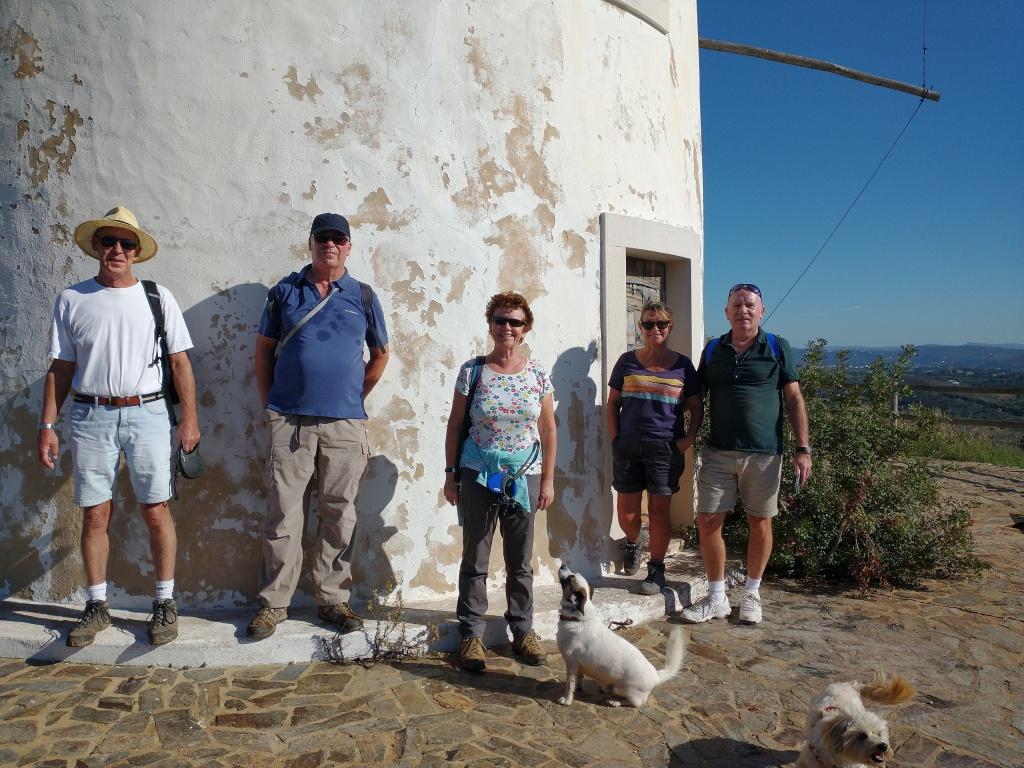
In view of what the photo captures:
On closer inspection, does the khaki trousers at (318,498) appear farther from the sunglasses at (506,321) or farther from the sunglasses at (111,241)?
the sunglasses at (111,241)

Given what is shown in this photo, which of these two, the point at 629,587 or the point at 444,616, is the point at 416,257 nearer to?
the point at 444,616

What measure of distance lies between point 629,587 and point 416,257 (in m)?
2.57

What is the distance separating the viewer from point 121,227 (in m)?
3.88

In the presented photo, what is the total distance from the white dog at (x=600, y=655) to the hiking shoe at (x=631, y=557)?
1521mm

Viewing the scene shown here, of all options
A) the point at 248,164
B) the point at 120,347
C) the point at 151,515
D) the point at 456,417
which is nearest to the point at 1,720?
the point at 151,515

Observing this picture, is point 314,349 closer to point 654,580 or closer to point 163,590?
point 163,590

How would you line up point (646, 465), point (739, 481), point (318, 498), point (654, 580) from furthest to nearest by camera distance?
point (654, 580) → point (646, 465) → point (739, 481) → point (318, 498)

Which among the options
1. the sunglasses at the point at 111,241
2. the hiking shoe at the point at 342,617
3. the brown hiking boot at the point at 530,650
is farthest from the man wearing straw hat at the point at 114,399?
the brown hiking boot at the point at 530,650

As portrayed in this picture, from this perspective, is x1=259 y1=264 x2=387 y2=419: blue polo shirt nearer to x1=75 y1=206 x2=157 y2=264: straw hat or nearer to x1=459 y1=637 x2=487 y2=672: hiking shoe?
x1=75 y1=206 x2=157 y2=264: straw hat

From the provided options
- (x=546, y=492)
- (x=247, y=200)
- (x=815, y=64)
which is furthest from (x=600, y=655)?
(x=815, y=64)

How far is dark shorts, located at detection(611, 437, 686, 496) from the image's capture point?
4.74m

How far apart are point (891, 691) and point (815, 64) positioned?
8034mm

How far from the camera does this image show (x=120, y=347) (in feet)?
12.4

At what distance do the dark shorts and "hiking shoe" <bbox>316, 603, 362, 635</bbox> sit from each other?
1872 millimetres
